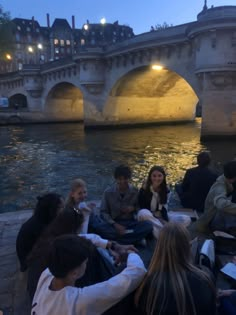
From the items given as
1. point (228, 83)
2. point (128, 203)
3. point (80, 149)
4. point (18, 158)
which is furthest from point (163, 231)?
point (228, 83)

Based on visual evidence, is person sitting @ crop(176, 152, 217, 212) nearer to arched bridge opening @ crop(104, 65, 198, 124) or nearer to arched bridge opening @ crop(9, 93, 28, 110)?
arched bridge opening @ crop(104, 65, 198, 124)

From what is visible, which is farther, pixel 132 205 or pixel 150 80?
pixel 150 80

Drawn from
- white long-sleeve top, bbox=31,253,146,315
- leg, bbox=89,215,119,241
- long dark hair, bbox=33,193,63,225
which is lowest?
leg, bbox=89,215,119,241

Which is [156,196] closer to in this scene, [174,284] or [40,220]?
[40,220]

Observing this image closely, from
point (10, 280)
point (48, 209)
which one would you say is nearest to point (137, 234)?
point (48, 209)

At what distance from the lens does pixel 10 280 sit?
11.6 ft

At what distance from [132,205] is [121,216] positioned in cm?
22

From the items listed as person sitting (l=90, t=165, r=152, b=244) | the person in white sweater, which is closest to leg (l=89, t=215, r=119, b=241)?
person sitting (l=90, t=165, r=152, b=244)

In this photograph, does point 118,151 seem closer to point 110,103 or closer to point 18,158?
point 18,158

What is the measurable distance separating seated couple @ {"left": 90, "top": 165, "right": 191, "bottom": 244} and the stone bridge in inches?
552

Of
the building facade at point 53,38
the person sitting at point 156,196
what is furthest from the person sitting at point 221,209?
the building facade at point 53,38

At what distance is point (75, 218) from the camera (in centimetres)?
282

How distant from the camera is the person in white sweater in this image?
6.24 feet

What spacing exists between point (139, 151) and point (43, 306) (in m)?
14.6
